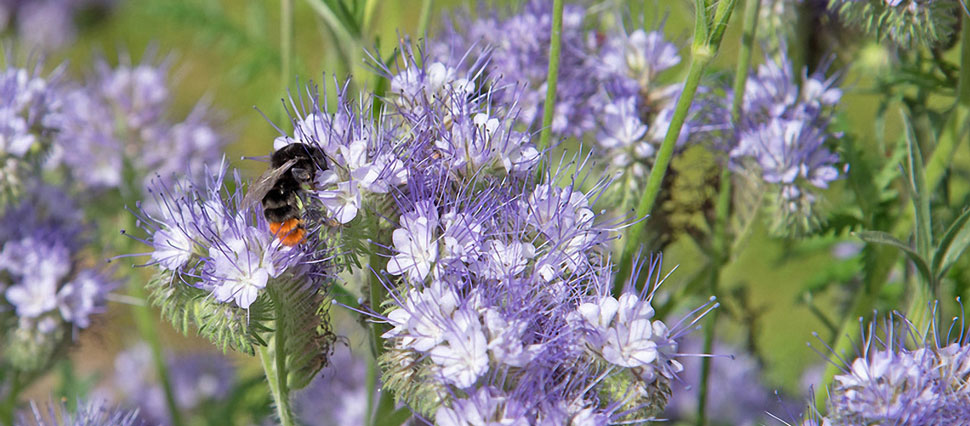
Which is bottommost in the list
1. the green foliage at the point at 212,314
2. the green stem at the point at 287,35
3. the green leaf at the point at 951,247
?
the green leaf at the point at 951,247

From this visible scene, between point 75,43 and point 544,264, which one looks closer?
point 544,264

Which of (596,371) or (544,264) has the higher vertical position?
(544,264)

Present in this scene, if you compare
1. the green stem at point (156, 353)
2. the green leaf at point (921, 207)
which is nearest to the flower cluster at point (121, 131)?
the green stem at point (156, 353)

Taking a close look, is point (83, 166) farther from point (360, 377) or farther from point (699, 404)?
point (699, 404)

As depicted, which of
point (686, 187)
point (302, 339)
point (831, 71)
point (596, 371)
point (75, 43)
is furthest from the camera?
point (75, 43)

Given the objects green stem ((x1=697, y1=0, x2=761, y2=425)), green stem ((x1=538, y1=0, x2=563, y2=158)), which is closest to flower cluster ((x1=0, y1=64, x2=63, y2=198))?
green stem ((x1=538, y1=0, x2=563, y2=158))

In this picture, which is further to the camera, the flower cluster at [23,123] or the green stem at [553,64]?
the flower cluster at [23,123]

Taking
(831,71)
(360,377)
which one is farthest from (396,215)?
(831,71)

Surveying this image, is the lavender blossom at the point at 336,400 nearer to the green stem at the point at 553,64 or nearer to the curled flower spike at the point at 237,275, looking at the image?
the curled flower spike at the point at 237,275
